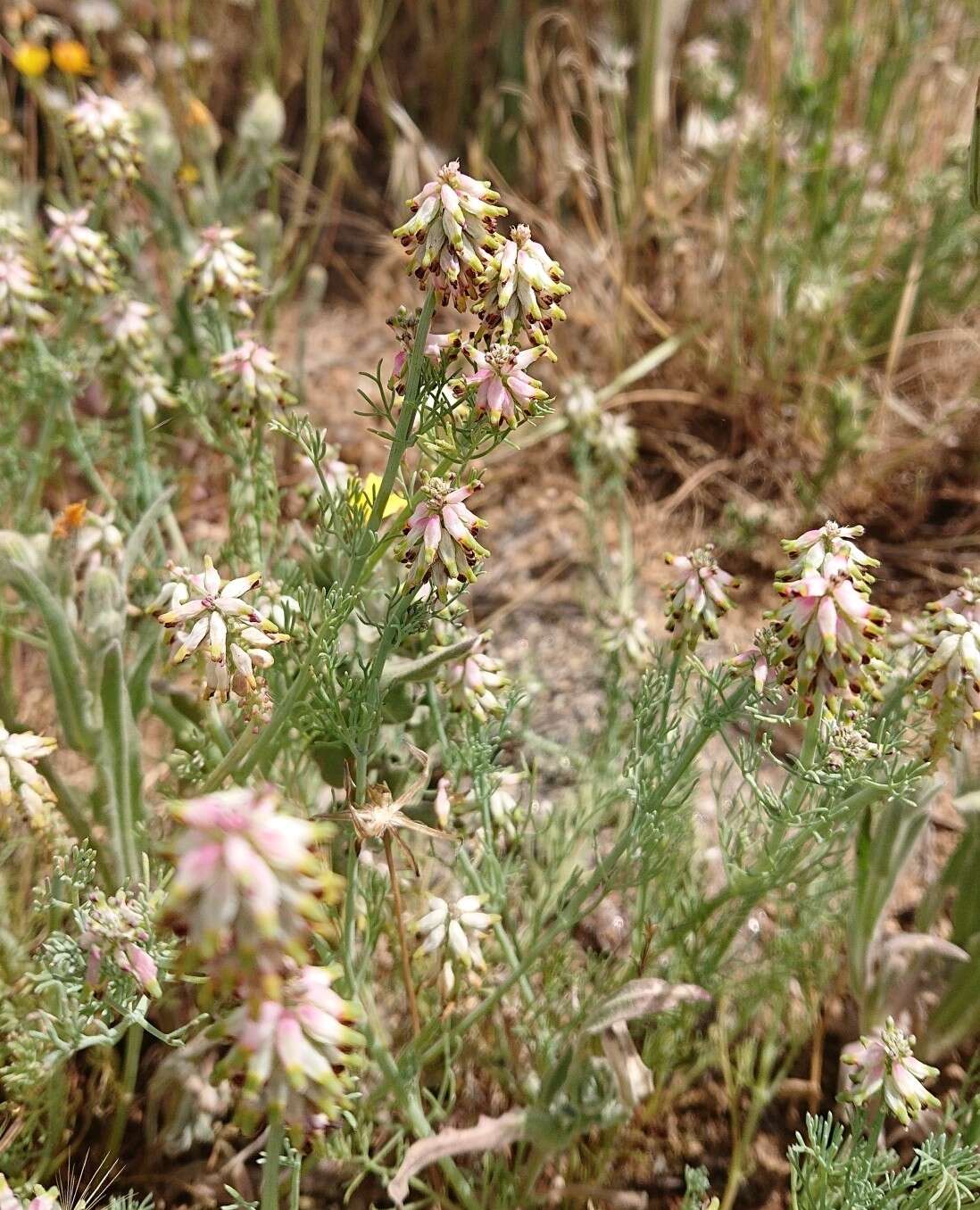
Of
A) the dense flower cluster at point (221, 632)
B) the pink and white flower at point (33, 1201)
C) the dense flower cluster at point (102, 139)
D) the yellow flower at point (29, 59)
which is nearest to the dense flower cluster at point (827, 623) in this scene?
the dense flower cluster at point (221, 632)

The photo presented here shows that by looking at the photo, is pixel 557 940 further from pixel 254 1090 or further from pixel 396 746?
pixel 254 1090

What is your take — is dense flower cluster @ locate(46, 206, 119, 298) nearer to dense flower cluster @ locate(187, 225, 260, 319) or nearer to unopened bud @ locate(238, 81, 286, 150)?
dense flower cluster @ locate(187, 225, 260, 319)

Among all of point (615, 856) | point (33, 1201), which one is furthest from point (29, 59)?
point (33, 1201)

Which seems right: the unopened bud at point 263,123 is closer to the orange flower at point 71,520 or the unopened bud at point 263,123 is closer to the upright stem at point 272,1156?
the orange flower at point 71,520

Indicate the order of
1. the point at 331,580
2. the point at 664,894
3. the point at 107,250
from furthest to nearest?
the point at 107,250 → the point at 664,894 → the point at 331,580

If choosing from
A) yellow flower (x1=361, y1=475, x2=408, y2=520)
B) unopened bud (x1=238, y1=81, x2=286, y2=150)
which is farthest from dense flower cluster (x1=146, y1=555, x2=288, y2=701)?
unopened bud (x1=238, y1=81, x2=286, y2=150)

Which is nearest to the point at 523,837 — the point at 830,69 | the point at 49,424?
the point at 49,424

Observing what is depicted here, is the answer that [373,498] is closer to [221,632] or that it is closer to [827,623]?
[221,632]
